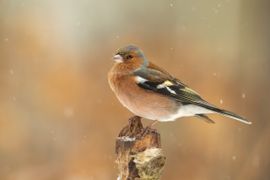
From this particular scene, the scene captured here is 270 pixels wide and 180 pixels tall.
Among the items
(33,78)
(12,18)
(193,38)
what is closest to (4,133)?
(33,78)

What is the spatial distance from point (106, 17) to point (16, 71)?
105 centimetres

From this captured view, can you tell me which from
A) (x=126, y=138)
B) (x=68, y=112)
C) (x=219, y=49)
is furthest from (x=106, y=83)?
(x=126, y=138)

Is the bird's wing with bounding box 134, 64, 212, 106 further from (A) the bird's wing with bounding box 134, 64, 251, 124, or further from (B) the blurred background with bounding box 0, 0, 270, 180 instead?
(B) the blurred background with bounding box 0, 0, 270, 180

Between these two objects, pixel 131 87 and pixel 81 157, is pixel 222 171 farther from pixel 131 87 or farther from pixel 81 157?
pixel 131 87

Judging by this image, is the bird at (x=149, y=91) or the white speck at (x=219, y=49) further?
the white speck at (x=219, y=49)

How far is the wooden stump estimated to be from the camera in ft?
8.61

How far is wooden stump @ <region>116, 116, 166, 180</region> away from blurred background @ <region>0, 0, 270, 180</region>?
3.37 metres

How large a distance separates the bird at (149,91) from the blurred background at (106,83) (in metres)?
2.57

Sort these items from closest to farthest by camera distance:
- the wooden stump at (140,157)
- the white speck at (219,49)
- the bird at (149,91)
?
the wooden stump at (140,157) < the bird at (149,91) < the white speck at (219,49)

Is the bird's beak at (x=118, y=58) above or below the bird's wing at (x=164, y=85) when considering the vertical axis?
above

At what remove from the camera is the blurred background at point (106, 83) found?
6312mm

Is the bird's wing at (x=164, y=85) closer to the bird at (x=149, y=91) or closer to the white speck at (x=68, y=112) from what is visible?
the bird at (x=149, y=91)

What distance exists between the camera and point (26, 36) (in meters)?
6.82

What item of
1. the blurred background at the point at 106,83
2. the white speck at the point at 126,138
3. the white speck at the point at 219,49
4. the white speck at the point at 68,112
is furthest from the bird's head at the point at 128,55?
the white speck at the point at 219,49
